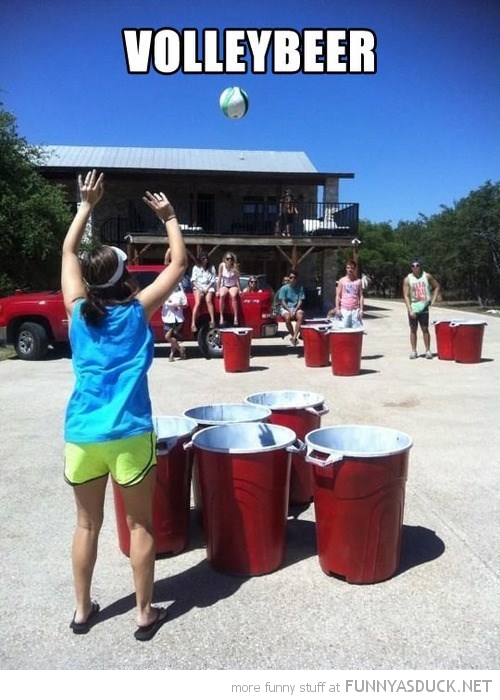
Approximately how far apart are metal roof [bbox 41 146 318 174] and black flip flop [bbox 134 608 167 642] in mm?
22470

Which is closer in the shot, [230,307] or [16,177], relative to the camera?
[230,307]

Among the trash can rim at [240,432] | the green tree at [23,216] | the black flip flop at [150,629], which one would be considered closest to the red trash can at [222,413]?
the trash can rim at [240,432]

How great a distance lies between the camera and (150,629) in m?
2.95

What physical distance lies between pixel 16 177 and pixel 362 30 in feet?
50.2

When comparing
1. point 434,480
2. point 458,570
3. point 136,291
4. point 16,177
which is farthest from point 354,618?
point 16,177

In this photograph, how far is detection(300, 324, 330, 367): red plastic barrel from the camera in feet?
36.4

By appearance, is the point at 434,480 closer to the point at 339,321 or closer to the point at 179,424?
the point at 179,424

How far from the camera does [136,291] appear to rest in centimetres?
296

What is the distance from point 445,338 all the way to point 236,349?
3.77 meters

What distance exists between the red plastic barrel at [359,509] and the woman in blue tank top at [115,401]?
95cm

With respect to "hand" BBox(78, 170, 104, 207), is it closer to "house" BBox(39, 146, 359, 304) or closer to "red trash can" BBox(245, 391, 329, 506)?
"red trash can" BBox(245, 391, 329, 506)

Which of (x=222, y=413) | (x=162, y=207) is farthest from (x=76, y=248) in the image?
(x=222, y=413)

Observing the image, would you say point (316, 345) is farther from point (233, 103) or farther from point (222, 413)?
point (222, 413)

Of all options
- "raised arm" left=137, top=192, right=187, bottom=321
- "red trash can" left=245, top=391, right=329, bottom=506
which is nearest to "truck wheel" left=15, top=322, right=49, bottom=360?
"red trash can" left=245, top=391, right=329, bottom=506
